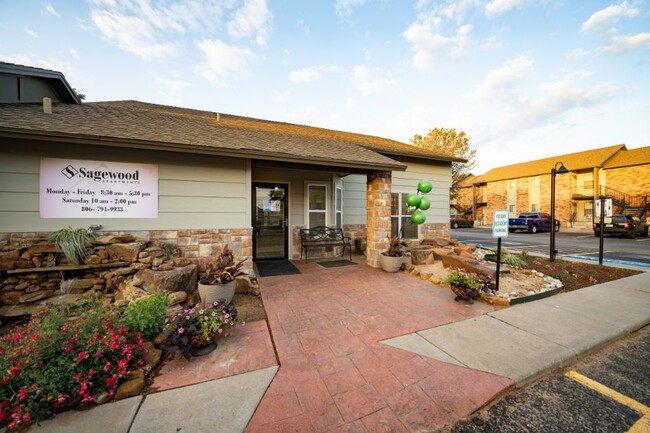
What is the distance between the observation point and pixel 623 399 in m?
2.08

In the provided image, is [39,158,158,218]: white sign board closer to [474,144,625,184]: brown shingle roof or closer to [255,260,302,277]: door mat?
[255,260,302,277]: door mat

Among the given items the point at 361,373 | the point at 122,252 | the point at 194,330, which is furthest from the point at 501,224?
the point at 122,252

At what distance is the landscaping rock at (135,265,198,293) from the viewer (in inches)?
144

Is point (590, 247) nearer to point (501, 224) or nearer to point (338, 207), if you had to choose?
point (501, 224)

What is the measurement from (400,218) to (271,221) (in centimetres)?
458

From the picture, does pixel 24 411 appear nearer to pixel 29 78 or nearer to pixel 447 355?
pixel 447 355

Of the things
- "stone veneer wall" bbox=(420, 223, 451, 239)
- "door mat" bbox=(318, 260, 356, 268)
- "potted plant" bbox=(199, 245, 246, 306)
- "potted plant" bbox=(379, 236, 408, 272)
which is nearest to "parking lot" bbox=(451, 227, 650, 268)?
"stone veneer wall" bbox=(420, 223, 451, 239)

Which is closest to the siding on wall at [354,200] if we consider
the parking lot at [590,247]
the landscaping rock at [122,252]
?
the landscaping rock at [122,252]

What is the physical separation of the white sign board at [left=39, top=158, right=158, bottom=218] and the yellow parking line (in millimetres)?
6544

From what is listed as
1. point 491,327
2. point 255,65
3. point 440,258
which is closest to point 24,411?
point 491,327

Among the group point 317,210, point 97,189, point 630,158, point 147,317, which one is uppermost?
point 630,158

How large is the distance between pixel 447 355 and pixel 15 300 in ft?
20.6

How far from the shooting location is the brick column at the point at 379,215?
6.29 m

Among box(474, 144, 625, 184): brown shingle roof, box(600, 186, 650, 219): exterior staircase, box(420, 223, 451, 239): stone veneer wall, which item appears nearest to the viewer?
box(420, 223, 451, 239): stone veneer wall
